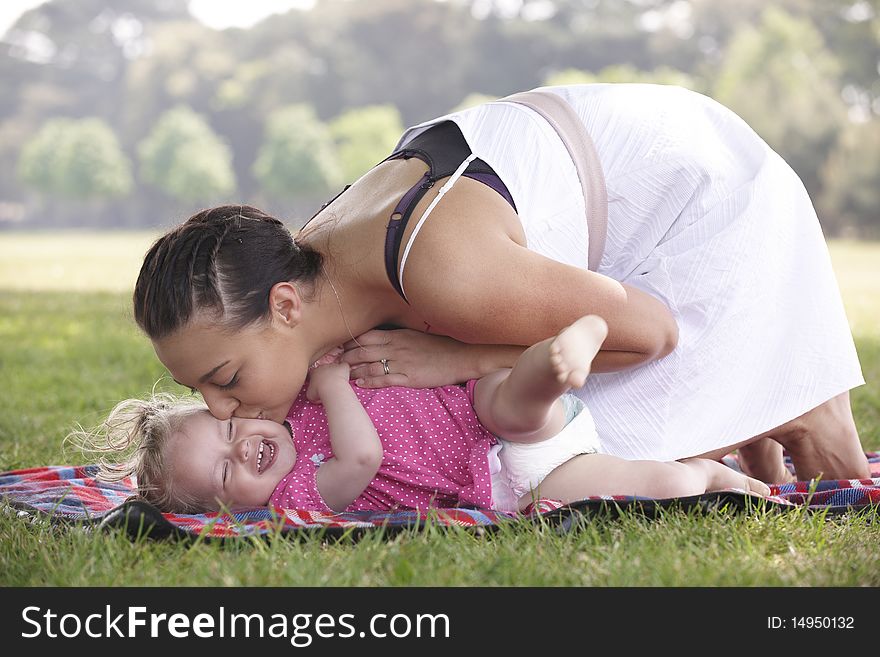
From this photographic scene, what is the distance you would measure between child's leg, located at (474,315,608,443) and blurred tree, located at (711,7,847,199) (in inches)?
1273

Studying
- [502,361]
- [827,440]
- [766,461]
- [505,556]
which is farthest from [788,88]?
[505,556]

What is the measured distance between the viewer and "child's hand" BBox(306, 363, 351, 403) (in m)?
2.84

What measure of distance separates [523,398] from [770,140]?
35206 mm

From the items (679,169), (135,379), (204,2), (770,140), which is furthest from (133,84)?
(679,169)

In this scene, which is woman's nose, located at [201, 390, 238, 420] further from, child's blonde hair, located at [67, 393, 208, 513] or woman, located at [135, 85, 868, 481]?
child's blonde hair, located at [67, 393, 208, 513]

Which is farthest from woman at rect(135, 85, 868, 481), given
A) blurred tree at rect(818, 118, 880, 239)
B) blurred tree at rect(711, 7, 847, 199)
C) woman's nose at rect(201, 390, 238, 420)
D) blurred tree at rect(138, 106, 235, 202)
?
blurred tree at rect(138, 106, 235, 202)

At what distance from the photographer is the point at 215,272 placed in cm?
262

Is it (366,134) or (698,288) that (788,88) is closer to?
(366,134)

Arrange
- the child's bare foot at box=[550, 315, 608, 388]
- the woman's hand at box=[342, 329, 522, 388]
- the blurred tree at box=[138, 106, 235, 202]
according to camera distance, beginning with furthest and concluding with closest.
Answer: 1. the blurred tree at box=[138, 106, 235, 202]
2. the woman's hand at box=[342, 329, 522, 388]
3. the child's bare foot at box=[550, 315, 608, 388]

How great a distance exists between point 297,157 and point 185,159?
5008 millimetres

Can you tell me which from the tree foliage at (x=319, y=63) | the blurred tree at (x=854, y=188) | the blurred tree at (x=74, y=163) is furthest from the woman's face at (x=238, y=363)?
the blurred tree at (x=74, y=163)

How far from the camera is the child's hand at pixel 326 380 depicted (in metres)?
2.84

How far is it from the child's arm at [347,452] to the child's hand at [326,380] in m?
0.02

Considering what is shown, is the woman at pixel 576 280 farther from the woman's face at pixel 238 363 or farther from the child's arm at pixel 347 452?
the child's arm at pixel 347 452
